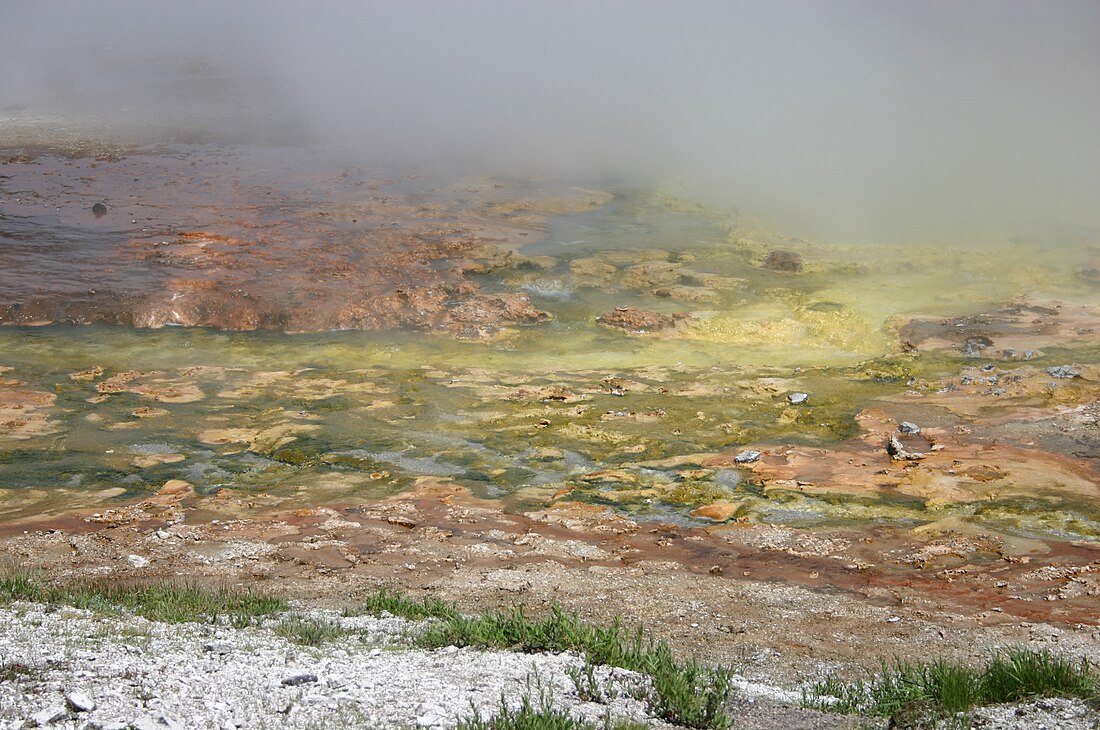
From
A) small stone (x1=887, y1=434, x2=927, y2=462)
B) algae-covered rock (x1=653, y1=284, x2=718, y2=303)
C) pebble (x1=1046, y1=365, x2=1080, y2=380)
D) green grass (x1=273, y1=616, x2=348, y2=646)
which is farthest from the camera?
algae-covered rock (x1=653, y1=284, x2=718, y2=303)

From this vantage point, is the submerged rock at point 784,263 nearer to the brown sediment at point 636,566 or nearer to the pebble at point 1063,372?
the pebble at point 1063,372

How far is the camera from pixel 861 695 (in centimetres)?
318

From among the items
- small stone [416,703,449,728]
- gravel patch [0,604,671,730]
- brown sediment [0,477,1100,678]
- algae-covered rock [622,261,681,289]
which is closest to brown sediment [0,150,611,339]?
algae-covered rock [622,261,681,289]

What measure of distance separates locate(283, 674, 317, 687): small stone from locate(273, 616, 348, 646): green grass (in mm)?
383

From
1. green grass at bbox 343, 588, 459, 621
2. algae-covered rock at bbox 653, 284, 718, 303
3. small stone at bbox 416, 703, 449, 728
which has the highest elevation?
algae-covered rock at bbox 653, 284, 718, 303

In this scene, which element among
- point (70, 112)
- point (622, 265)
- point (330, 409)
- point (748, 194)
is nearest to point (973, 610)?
point (330, 409)

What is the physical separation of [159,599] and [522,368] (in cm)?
429

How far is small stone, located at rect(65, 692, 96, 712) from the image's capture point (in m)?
2.67

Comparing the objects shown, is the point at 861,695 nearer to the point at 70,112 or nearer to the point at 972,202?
the point at 972,202

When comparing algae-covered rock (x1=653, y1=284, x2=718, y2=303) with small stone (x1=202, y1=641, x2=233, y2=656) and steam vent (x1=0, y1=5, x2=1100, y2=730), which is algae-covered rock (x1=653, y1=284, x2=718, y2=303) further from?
small stone (x1=202, y1=641, x2=233, y2=656)

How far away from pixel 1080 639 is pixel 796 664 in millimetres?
1085

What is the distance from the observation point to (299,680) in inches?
118

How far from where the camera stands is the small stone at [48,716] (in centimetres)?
259

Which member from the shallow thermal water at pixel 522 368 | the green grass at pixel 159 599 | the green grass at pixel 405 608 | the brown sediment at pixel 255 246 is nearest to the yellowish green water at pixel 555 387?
the shallow thermal water at pixel 522 368
